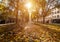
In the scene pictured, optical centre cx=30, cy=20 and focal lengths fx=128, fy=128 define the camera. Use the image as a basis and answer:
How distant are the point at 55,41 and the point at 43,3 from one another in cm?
3072

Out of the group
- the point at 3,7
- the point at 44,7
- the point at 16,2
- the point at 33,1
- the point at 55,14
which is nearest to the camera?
the point at 3,7

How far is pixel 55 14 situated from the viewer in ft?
254

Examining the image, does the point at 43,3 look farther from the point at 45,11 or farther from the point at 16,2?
the point at 16,2

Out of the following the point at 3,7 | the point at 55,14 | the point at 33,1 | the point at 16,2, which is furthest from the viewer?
the point at 55,14

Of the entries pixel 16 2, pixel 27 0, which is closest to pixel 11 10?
pixel 16 2

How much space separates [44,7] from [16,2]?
40.9 ft

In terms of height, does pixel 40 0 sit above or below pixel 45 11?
above

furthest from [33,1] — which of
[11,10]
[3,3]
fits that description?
[3,3]

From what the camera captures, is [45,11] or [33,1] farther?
[45,11]

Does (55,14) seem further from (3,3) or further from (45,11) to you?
(3,3)

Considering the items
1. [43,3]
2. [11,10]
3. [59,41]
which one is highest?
[43,3]

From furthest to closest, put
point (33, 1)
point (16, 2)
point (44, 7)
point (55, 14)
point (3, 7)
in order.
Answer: point (55, 14) < point (44, 7) < point (33, 1) < point (16, 2) < point (3, 7)

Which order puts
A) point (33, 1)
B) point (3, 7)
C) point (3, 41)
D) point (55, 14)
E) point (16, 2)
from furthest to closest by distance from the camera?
point (55, 14)
point (33, 1)
point (16, 2)
point (3, 7)
point (3, 41)

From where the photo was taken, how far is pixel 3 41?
8.59 m
